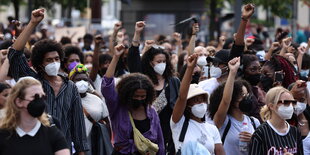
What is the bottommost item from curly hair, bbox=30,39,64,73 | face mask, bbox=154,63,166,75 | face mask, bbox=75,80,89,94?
face mask, bbox=75,80,89,94

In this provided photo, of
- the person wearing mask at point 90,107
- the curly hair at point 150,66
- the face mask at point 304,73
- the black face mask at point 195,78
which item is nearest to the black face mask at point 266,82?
the black face mask at point 195,78

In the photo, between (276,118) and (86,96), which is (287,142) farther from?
(86,96)

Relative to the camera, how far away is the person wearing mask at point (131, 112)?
28.1 ft

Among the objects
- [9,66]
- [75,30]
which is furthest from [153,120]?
[75,30]

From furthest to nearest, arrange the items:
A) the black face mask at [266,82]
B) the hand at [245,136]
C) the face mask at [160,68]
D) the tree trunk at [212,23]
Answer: the tree trunk at [212,23]
the black face mask at [266,82]
the face mask at [160,68]
the hand at [245,136]

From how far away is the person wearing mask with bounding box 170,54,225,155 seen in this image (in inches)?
331

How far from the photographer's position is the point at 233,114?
903 cm

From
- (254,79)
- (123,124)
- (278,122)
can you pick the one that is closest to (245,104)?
(278,122)

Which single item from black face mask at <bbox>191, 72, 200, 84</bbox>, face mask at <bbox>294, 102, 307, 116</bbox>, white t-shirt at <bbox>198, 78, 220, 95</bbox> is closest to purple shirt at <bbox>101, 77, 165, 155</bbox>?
white t-shirt at <bbox>198, 78, 220, 95</bbox>

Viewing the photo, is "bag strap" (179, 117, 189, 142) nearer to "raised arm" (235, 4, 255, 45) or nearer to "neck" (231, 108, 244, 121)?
"neck" (231, 108, 244, 121)

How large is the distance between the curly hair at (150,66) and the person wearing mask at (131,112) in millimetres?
1197

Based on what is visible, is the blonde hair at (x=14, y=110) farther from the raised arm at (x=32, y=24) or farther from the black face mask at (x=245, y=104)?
the black face mask at (x=245, y=104)

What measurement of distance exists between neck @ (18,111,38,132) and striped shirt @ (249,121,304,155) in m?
2.41

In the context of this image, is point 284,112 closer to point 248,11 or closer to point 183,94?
point 183,94
